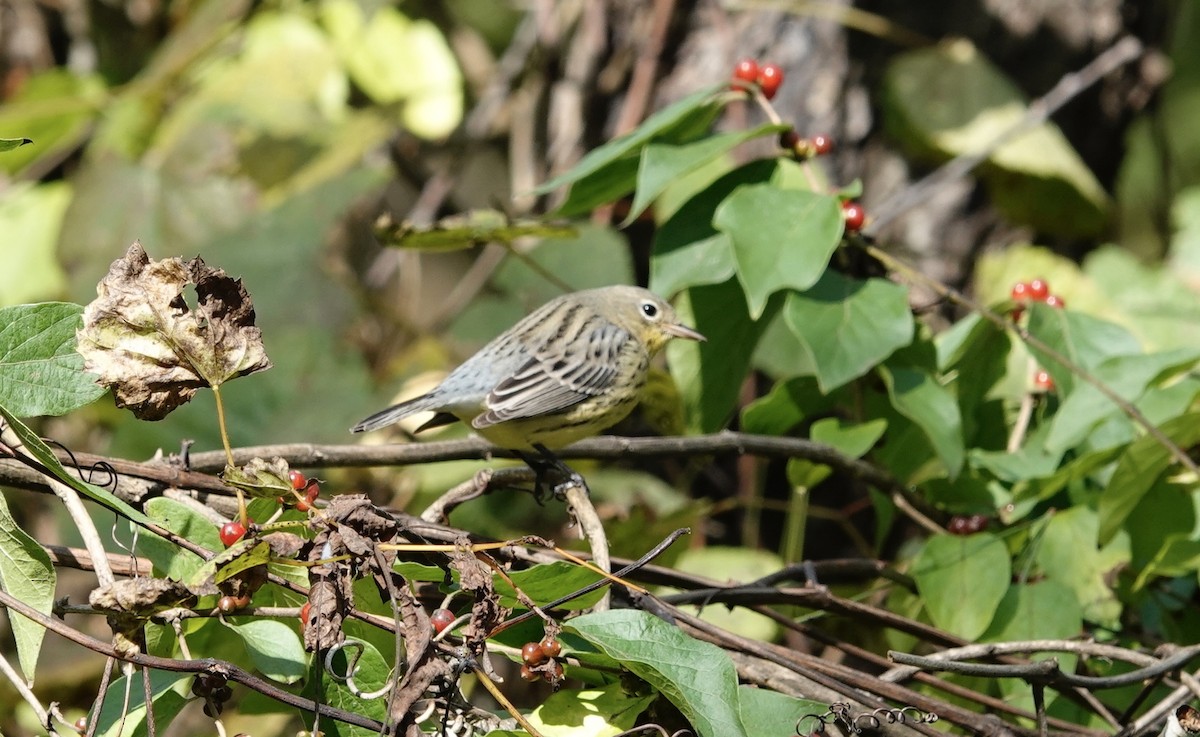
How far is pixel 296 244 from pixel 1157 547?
9.01 ft

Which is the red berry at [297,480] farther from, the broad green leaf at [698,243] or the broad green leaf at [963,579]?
the broad green leaf at [963,579]

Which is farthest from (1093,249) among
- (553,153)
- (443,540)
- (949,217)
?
(443,540)

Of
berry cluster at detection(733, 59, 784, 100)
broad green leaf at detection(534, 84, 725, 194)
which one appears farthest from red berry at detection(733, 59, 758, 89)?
broad green leaf at detection(534, 84, 725, 194)

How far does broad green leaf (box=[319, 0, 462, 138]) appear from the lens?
4.42 meters

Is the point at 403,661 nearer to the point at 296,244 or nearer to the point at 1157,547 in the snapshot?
the point at 1157,547

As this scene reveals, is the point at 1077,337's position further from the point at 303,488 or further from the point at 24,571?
the point at 24,571

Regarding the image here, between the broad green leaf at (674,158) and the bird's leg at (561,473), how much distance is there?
1.71 ft

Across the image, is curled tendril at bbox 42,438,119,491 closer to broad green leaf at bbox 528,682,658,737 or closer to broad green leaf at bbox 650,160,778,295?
broad green leaf at bbox 528,682,658,737

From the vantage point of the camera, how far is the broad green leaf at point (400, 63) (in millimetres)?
4422

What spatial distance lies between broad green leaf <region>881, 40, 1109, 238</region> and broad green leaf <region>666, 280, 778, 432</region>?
68.7 inches

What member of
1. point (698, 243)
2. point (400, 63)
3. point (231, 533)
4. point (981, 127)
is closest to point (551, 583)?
point (231, 533)

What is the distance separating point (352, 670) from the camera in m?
1.43

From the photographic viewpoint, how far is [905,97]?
156 inches

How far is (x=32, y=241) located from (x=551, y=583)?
3.44 meters
